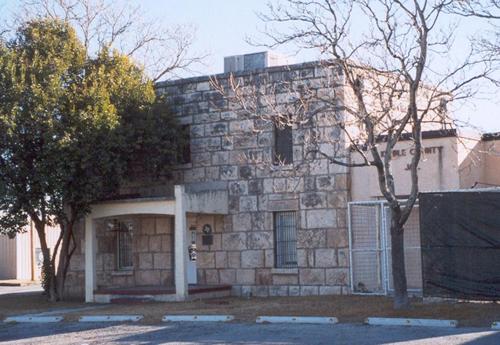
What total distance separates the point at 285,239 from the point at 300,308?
4465 mm

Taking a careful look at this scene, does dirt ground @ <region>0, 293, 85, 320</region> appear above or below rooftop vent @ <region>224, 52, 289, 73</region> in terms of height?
below

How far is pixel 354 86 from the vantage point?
16703 millimetres

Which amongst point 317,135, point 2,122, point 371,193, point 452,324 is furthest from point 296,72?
point 452,324

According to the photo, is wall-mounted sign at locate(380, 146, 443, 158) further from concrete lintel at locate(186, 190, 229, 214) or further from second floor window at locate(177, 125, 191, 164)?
second floor window at locate(177, 125, 191, 164)

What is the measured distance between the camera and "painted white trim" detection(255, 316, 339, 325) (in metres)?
15.9

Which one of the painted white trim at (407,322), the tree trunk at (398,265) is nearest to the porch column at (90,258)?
the tree trunk at (398,265)

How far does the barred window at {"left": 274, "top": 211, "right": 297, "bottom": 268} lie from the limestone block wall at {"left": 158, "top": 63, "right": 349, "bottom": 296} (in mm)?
201

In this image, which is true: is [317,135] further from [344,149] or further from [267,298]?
[267,298]

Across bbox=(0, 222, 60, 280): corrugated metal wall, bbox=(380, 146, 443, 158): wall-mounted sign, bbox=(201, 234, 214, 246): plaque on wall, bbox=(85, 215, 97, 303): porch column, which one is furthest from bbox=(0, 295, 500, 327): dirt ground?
bbox=(0, 222, 60, 280): corrugated metal wall

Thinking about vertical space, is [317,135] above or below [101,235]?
above

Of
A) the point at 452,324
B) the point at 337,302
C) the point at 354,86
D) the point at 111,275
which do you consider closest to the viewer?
the point at 452,324

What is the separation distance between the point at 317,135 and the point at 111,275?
25.4ft

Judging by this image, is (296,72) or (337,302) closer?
(337,302)

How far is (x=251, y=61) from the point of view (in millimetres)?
24125
